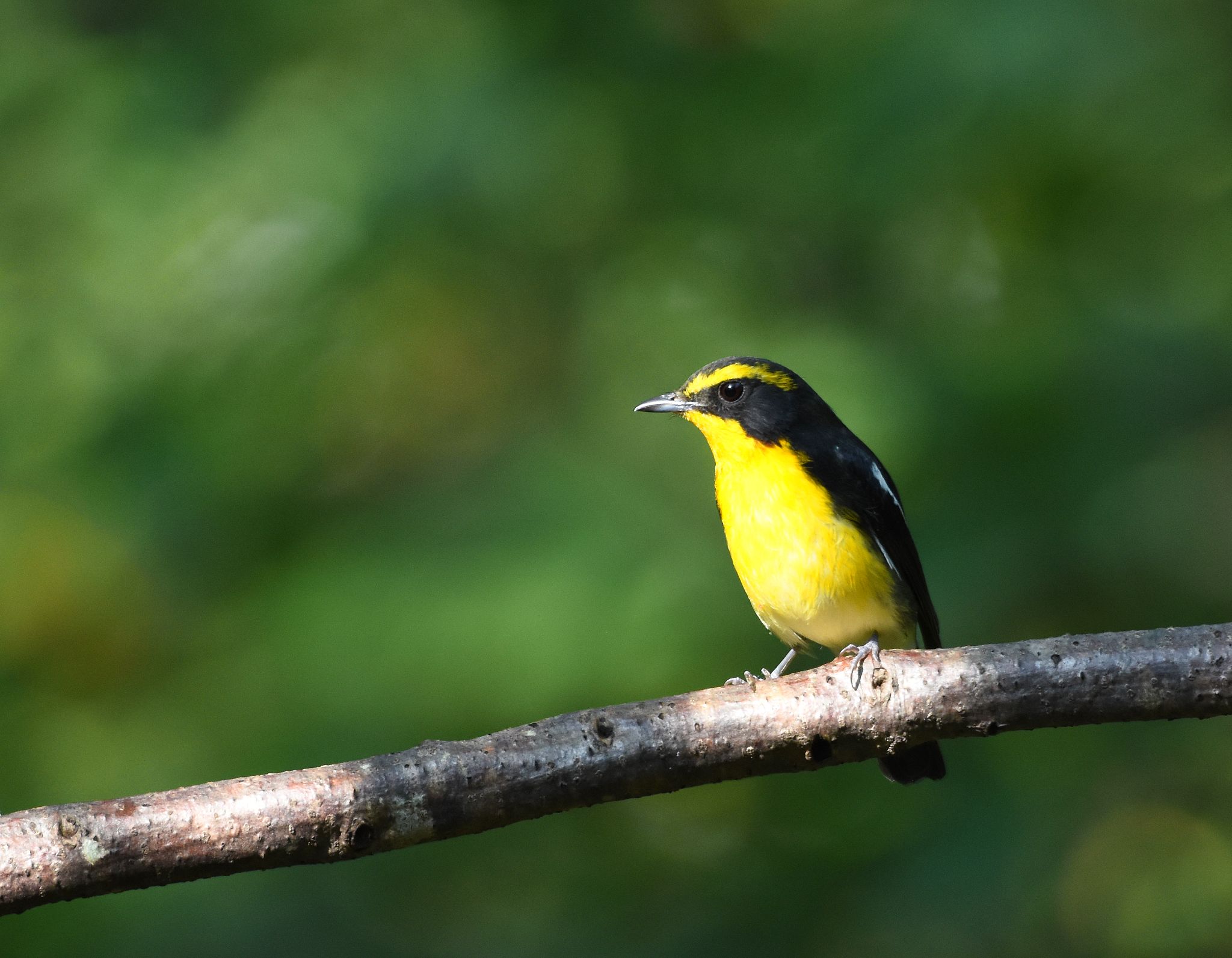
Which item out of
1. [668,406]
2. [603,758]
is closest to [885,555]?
[668,406]

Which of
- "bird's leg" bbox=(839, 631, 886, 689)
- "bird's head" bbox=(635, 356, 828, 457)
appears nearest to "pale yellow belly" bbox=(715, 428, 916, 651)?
"bird's head" bbox=(635, 356, 828, 457)

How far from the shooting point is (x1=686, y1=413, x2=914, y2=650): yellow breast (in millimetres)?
4441

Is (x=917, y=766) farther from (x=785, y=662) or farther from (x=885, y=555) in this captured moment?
(x=885, y=555)

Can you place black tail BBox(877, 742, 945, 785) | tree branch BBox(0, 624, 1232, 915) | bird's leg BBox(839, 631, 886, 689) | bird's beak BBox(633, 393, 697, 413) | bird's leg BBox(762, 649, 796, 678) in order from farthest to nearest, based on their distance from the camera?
bird's leg BBox(762, 649, 796, 678), bird's beak BBox(633, 393, 697, 413), black tail BBox(877, 742, 945, 785), bird's leg BBox(839, 631, 886, 689), tree branch BBox(0, 624, 1232, 915)

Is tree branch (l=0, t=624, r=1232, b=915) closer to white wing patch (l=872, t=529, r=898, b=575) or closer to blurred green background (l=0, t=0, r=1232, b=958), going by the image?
white wing patch (l=872, t=529, r=898, b=575)

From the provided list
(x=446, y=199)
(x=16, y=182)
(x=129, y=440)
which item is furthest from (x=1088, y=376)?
(x=16, y=182)

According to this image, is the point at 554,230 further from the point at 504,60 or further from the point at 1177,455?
the point at 1177,455

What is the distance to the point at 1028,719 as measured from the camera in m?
3.14

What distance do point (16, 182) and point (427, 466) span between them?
8.50 feet

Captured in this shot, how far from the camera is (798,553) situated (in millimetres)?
4438

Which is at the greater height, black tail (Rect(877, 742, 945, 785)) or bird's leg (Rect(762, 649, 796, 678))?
bird's leg (Rect(762, 649, 796, 678))

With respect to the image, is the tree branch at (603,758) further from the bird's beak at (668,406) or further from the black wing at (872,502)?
the bird's beak at (668,406)

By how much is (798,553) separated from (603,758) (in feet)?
5.55

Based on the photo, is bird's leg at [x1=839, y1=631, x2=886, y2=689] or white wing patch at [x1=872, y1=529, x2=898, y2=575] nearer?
bird's leg at [x1=839, y1=631, x2=886, y2=689]
